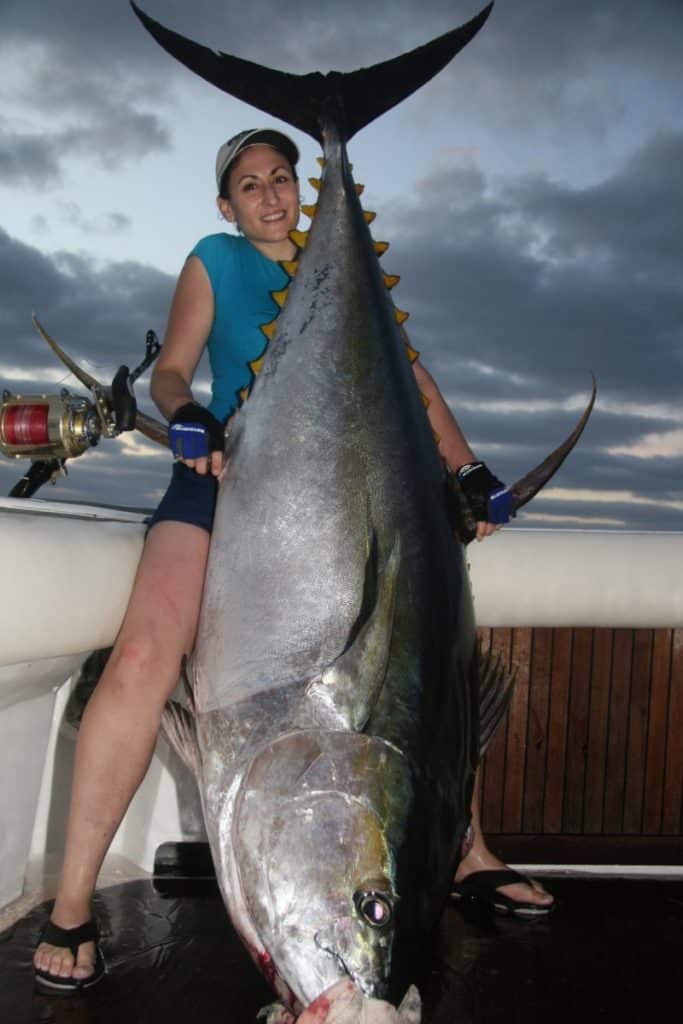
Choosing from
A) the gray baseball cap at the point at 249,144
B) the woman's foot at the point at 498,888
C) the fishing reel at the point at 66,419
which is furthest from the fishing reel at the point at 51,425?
the woman's foot at the point at 498,888

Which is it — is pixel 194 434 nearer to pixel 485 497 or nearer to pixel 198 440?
pixel 198 440

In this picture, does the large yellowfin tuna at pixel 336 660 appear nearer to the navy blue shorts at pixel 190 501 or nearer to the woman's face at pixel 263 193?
the navy blue shorts at pixel 190 501

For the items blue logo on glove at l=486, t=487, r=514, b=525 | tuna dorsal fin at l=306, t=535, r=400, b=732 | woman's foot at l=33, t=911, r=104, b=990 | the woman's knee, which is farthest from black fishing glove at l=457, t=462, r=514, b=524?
woman's foot at l=33, t=911, r=104, b=990

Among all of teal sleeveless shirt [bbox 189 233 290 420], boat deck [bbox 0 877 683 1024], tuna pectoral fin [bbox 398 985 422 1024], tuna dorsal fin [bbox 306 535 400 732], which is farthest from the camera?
teal sleeveless shirt [bbox 189 233 290 420]

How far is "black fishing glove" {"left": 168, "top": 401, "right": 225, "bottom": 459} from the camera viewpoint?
1.83 metres

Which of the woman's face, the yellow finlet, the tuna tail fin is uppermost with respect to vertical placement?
the tuna tail fin

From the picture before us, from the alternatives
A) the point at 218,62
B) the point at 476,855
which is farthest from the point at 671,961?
the point at 218,62

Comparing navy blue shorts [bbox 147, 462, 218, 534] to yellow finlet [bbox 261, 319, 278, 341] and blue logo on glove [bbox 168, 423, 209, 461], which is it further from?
yellow finlet [bbox 261, 319, 278, 341]

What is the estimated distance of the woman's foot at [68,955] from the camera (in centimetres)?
171

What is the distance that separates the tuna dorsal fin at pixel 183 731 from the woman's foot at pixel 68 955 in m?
0.35

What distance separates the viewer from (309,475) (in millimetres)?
1735

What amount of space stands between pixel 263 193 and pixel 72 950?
1.71 meters

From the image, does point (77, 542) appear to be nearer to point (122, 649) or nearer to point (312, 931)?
point (122, 649)

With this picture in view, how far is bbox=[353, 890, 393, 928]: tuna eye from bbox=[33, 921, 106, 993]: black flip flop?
65 cm
